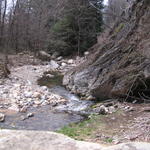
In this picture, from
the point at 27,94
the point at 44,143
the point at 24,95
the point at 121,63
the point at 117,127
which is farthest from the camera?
the point at 27,94

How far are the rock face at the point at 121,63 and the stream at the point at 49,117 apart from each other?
42.7 inches

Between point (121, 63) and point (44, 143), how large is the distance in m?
7.08

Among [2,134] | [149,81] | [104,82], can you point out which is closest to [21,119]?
[104,82]

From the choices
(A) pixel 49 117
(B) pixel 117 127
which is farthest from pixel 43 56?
(B) pixel 117 127

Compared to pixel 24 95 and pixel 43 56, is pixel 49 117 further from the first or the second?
pixel 43 56

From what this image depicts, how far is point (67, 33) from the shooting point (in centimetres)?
2195

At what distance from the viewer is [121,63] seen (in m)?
8.69

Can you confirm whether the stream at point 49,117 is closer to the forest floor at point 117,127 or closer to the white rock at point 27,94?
the forest floor at point 117,127

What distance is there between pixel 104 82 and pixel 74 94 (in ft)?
6.61

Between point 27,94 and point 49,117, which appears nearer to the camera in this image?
point 49,117

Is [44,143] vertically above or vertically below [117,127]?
above

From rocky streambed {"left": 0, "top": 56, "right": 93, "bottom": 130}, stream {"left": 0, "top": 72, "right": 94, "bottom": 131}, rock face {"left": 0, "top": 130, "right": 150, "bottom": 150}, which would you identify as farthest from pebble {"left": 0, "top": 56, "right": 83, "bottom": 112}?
rock face {"left": 0, "top": 130, "right": 150, "bottom": 150}

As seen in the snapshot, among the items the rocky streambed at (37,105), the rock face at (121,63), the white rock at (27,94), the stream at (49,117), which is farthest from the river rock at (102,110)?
the white rock at (27,94)

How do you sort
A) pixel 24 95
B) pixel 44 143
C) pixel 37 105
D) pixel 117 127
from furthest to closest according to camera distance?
pixel 24 95
pixel 37 105
pixel 117 127
pixel 44 143
